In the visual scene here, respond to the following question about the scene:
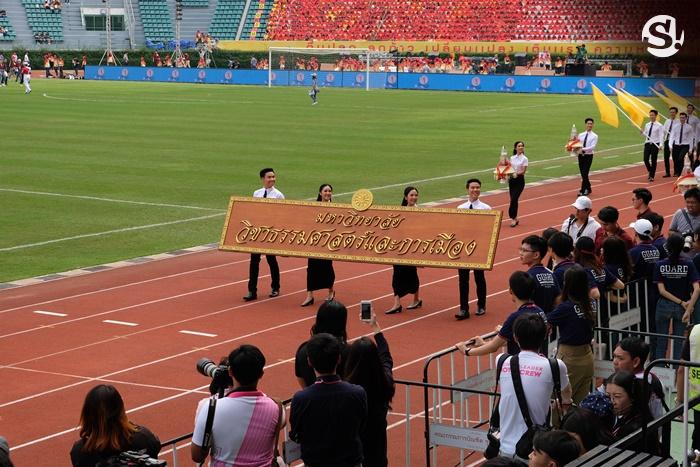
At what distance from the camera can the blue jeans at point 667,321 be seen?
1250 centimetres

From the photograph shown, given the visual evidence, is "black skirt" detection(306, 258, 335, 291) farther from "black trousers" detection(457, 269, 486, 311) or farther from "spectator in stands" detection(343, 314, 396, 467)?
"spectator in stands" detection(343, 314, 396, 467)

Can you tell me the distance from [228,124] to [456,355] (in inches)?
1321

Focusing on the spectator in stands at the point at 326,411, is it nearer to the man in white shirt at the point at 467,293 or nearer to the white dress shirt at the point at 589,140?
the man in white shirt at the point at 467,293

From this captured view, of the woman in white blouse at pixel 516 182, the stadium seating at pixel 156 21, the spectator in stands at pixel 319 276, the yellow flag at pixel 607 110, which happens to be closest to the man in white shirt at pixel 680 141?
the yellow flag at pixel 607 110

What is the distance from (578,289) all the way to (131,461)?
5.00 meters

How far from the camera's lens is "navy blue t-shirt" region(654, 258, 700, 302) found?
12469 millimetres

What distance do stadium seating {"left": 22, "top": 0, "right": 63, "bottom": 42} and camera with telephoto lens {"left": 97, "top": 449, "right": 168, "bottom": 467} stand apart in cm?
9661

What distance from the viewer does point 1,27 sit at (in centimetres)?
9681

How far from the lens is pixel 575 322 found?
10070mm

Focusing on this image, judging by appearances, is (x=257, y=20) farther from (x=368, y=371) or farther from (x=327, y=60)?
(x=368, y=371)

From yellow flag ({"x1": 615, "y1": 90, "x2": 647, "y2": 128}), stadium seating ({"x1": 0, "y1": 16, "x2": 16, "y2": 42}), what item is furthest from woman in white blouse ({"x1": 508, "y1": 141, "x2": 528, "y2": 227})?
stadium seating ({"x1": 0, "y1": 16, "x2": 16, "y2": 42})

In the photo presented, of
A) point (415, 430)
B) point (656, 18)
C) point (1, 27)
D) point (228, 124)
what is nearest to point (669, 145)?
point (228, 124)

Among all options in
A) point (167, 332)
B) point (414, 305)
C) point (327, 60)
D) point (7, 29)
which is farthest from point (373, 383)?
point (7, 29)

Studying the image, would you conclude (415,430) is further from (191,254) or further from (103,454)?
(191,254)
